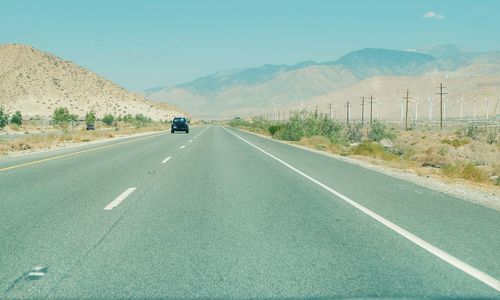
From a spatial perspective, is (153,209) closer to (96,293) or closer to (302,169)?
(96,293)

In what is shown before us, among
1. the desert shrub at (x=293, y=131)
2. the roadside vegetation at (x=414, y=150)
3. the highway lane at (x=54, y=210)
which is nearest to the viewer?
the highway lane at (x=54, y=210)

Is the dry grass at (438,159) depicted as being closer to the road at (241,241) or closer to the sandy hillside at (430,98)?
the road at (241,241)

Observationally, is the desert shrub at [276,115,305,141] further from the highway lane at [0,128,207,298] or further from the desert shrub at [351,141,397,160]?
the highway lane at [0,128,207,298]

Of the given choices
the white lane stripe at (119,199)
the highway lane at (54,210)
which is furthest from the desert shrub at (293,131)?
the white lane stripe at (119,199)

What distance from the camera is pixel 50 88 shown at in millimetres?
117250

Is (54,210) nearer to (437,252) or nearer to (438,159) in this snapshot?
(437,252)

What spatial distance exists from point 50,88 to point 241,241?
11971 cm

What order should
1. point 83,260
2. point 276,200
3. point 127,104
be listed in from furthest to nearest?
point 127,104 < point 276,200 < point 83,260

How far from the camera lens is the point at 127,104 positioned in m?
137

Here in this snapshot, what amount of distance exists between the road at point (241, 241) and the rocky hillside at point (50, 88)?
343 ft

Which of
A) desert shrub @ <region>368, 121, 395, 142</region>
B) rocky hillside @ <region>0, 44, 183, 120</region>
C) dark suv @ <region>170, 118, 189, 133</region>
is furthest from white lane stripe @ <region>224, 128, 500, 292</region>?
rocky hillside @ <region>0, 44, 183, 120</region>

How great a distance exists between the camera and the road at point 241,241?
490cm

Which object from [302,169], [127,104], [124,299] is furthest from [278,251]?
[127,104]

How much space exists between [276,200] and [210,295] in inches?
207
